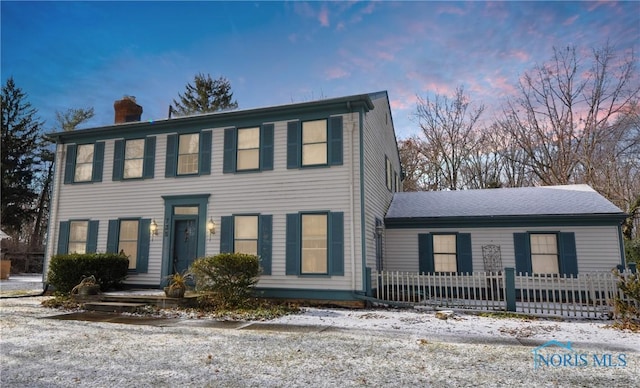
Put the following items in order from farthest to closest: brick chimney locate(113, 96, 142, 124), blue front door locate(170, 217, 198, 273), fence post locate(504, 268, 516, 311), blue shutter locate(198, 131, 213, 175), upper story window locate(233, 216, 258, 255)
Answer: brick chimney locate(113, 96, 142, 124), blue shutter locate(198, 131, 213, 175), blue front door locate(170, 217, 198, 273), upper story window locate(233, 216, 258, 255), fence post locate(504, 268, 516, 311)

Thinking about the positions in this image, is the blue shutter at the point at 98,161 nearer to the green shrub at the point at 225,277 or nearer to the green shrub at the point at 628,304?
the green shrub at the point at 225,277

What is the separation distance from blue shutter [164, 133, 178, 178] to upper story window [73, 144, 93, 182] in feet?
10.9

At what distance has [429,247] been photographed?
1352 centimetres

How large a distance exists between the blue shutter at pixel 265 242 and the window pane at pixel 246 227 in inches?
9.9

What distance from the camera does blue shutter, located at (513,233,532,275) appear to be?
12516 mm

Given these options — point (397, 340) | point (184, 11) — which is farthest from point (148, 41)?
point (397, 340)

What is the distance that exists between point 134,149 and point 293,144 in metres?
6.17

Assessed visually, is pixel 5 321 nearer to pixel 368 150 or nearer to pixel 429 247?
pixel 368 150

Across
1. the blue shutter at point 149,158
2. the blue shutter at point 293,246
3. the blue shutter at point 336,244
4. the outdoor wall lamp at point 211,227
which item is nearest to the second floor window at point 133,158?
A: the blue shutter at point 149,158

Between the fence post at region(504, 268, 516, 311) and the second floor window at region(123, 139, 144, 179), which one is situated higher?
the second floor window at region(123, 139, 144, 179)

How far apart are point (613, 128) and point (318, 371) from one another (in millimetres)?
25523

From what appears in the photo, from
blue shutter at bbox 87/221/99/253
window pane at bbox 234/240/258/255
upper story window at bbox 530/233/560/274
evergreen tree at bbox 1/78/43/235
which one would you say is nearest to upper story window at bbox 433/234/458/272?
upper story window at bbox 530/233/560/274

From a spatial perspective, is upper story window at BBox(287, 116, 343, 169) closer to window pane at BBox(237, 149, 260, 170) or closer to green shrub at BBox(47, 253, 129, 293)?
window pane at BBox(237, 149, 260, 170)

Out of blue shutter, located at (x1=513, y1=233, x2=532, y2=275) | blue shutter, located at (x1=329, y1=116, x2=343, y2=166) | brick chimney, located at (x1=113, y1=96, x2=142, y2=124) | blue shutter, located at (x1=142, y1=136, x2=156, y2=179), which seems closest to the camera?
blue shutter, located at (x1=329, y1=116, x2=343, y2=166)
